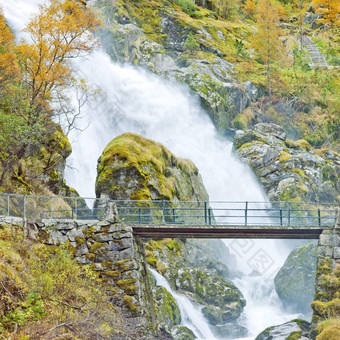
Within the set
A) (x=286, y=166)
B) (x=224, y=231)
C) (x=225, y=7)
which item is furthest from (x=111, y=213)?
(x=225, y=7)

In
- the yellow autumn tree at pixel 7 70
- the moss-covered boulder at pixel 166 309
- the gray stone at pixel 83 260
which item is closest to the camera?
the gray stone at pixel 83 260

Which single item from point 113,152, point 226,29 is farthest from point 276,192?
point 226,29

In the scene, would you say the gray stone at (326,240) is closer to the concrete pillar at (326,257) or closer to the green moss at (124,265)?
the concrete pillar at (326,257)

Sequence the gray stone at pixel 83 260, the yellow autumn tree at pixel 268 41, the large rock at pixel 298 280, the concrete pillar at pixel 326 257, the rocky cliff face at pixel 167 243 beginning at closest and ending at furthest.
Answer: the gray stone at pixel 83 260 → the concrete pillar at pixel 326 257 → the rocky cliff face at pixel 167 243 → the large rock at pixel 298 280 → the yellow autumn tree at pixel 268 41

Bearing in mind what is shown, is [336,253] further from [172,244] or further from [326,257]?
[172,244]

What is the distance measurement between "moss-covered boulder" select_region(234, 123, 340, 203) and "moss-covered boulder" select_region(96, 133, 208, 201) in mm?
15094

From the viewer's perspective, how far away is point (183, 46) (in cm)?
6272

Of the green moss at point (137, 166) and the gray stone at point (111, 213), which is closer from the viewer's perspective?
the gray stone at point (111, 213)

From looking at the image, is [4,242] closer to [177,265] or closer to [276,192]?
[177,265]

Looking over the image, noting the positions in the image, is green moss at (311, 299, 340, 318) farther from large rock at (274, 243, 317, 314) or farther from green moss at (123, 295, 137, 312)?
large rock at (274, 243, 317, 314)

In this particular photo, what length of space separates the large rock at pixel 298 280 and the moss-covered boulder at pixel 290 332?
9.06 m

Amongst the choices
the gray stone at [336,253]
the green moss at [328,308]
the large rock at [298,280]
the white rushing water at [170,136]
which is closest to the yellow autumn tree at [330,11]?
the white rushing water at [170,136]

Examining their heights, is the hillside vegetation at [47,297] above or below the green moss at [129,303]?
above

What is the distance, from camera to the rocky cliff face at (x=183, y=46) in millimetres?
55312
